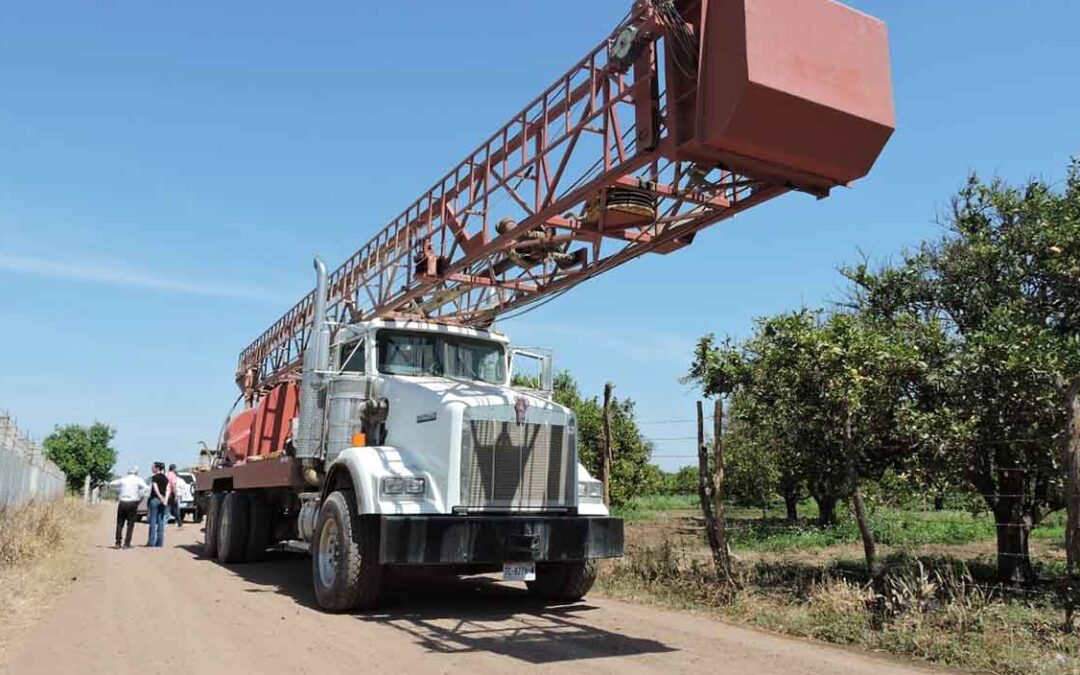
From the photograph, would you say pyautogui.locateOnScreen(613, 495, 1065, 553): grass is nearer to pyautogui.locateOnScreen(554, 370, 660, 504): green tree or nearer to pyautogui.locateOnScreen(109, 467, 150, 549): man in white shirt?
pyautogui.locateOnScreen(554, 370, 660, 504): green tree

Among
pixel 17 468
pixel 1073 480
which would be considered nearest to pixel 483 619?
pixel 1073 480

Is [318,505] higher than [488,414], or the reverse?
[488,414]

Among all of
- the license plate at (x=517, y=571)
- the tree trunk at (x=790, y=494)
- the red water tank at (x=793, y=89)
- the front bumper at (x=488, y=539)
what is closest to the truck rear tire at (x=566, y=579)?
the front bumper at (x=488, y=539)

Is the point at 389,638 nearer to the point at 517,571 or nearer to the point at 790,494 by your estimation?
the point at 517,571

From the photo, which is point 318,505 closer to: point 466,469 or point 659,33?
point 466,469

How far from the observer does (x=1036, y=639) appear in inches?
261

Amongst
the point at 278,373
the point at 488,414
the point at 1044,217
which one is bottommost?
the point at 488,414

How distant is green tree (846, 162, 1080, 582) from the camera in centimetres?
876

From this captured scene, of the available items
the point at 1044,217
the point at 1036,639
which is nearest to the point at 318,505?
the point at 1036,639

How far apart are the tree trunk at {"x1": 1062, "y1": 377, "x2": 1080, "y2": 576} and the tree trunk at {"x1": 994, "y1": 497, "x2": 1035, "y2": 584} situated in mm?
3952

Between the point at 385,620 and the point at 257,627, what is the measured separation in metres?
1.17

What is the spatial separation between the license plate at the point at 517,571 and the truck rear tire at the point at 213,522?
25.0ft

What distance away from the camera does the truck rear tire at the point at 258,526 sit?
12.9 m

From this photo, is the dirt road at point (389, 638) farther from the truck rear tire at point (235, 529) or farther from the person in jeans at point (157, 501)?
the person in jeans at point (157, 501)
